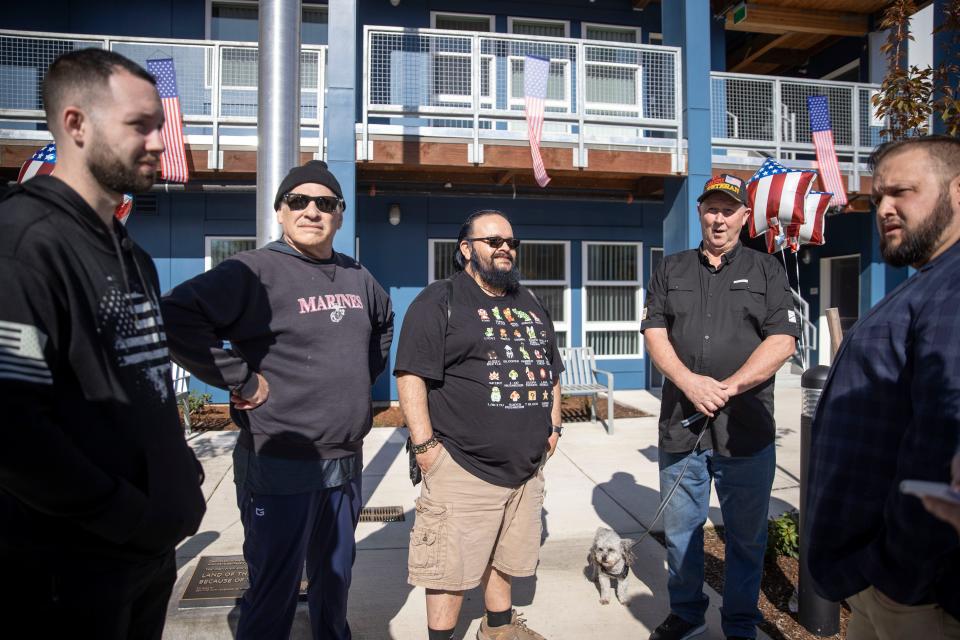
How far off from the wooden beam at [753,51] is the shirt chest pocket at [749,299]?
404 inches

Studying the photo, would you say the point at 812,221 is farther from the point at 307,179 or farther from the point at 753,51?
the point at 753,51

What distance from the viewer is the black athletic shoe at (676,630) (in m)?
3.01

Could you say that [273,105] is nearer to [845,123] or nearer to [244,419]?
[244,419]

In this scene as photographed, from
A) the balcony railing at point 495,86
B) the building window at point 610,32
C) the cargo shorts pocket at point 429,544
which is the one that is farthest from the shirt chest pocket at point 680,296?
the building window at point 610,32

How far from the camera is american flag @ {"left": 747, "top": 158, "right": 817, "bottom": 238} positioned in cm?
612

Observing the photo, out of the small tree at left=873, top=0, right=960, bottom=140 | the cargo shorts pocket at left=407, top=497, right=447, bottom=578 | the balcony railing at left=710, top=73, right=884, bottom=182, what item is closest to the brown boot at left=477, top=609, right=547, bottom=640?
the cargo shorts pocket at left=407, top=497, right=447, bottom=578

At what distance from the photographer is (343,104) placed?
742cm

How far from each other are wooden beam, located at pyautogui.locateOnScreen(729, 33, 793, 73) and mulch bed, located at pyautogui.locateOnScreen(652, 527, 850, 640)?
409 inches

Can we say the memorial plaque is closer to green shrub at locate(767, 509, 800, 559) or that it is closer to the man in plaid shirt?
the man in plaid shirt

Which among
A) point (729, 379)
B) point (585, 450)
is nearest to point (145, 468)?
point (729, 379)

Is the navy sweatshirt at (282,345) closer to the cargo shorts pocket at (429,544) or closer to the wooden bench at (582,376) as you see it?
the cargo shorts pocket at (429,544)

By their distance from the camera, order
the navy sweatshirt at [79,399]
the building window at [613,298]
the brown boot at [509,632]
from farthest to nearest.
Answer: the building window at [613,298]
the brown boot at [509,632]
the navy sweatshirt at [79,399]

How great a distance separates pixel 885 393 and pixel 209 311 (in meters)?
2.18

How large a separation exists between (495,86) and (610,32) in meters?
3.86
